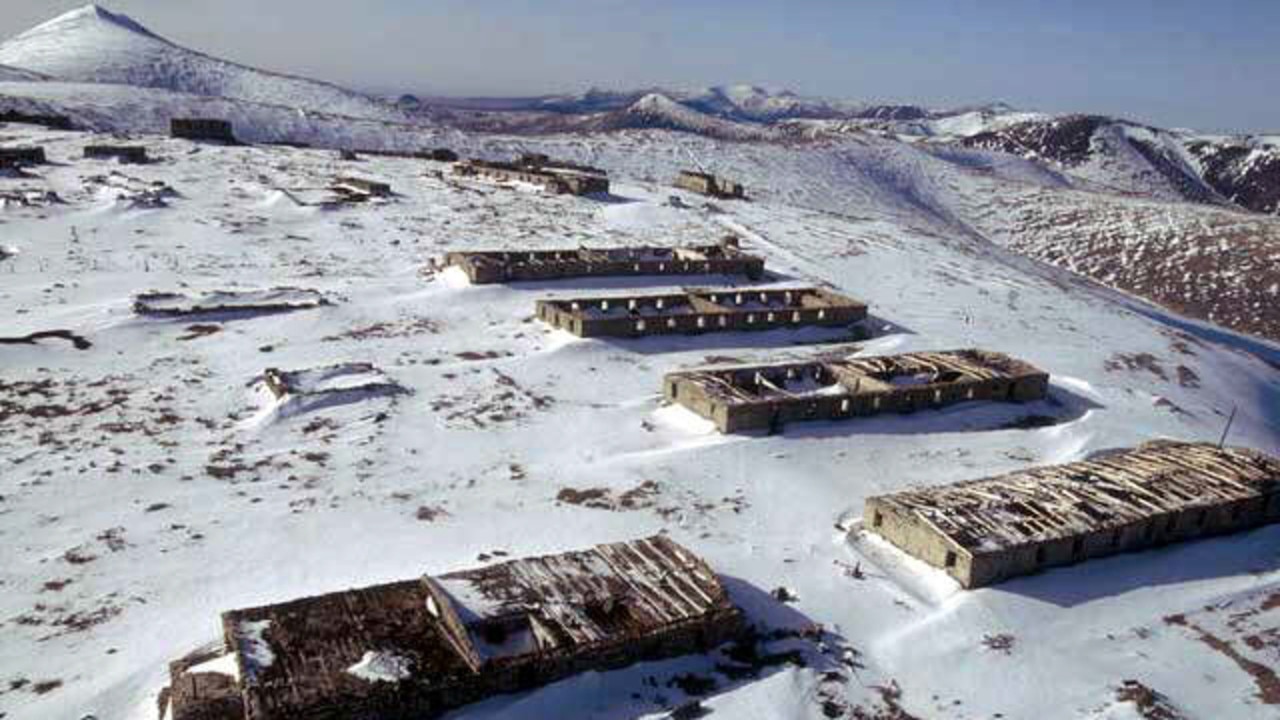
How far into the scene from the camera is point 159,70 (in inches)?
4122

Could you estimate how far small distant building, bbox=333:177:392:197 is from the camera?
3931 centimetres

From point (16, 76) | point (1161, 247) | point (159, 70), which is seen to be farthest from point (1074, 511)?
point (159, 70)

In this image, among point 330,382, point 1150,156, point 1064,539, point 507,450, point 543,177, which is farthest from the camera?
point 1150,156

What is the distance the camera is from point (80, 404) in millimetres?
18562

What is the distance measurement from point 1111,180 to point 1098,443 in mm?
107820

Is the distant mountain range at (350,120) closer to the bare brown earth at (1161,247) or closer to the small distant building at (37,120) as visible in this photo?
the small distant building at (37,120)

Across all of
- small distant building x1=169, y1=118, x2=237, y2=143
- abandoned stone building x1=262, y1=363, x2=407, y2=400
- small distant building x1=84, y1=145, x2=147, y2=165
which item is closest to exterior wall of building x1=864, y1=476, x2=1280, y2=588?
abandoned stone building x1=262, y1=363, x2=407, y2=400

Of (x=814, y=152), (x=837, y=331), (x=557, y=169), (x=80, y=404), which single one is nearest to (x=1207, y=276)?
(x=814, y=152)

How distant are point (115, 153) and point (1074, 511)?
40561mm

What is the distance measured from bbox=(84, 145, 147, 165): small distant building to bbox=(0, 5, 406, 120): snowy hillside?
182 feet

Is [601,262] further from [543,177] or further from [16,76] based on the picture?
[16,76]

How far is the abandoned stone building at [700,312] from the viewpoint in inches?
968

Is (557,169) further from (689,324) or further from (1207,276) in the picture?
(1207,276)

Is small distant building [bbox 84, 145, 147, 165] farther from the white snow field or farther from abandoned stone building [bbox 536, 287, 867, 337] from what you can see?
abandoned stone building [bbox 536, 287, 867, 337]
